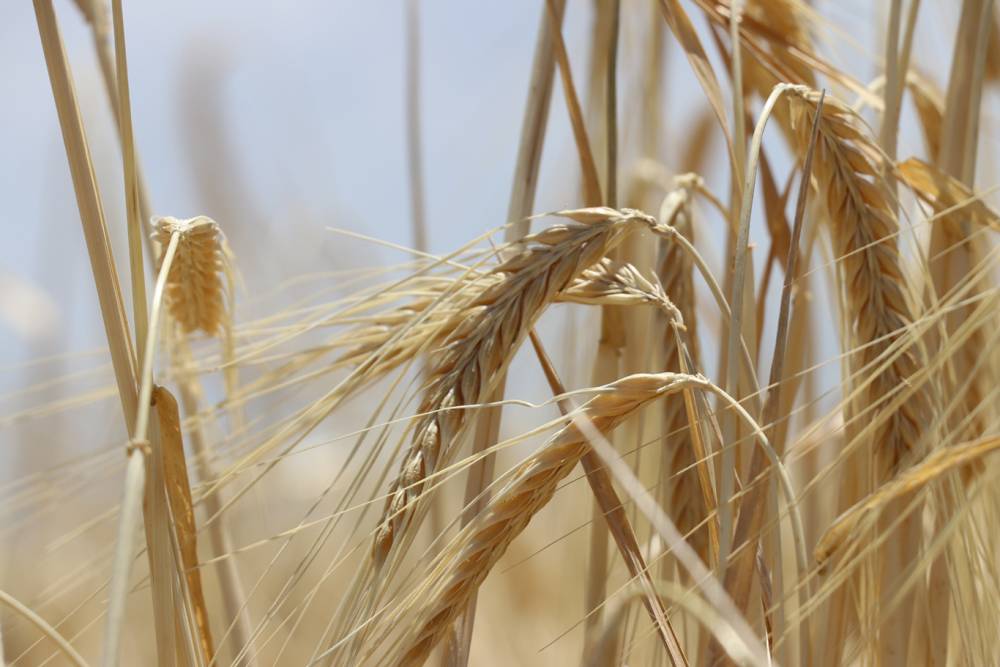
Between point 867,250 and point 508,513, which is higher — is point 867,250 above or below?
above

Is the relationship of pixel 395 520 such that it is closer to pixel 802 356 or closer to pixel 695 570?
pixel 695 570

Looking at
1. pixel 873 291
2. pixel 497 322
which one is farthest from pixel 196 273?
pixel 873 291

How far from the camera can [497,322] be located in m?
0.51

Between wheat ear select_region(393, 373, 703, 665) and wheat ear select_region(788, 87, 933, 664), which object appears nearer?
wheat ear select_region(393, 373, 703, 665)

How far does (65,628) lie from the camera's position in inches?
51.8

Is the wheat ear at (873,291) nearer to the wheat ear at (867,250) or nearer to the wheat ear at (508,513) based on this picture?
the wheat ear at (867,250)

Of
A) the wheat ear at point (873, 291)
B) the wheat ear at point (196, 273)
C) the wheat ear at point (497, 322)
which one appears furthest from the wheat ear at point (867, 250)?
the wheat ear at point (196, 273)

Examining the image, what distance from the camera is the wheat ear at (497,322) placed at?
494mm

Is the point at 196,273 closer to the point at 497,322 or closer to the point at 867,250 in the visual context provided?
the point at 497,322

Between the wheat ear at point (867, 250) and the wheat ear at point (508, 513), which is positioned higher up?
the wheat ear at point (867, 250)

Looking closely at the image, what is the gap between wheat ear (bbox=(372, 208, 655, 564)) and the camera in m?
0.49

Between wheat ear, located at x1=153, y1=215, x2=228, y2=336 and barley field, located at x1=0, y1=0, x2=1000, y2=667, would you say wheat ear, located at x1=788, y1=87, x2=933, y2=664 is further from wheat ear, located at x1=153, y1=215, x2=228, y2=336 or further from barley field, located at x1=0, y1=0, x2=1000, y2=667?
wheat ear, located at x1=153, y1=215, x2=228, y2=336

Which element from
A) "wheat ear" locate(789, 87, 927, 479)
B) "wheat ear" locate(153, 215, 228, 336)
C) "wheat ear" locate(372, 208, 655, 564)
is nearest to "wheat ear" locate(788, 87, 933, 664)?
"wheat ear" locate(789, 87, 927, 479)

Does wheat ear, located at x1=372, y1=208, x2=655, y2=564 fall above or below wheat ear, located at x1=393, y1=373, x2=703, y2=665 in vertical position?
above
